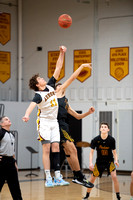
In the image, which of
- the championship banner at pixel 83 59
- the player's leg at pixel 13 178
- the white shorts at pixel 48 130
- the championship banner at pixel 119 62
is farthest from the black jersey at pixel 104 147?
the championship banner at pixel 83 59

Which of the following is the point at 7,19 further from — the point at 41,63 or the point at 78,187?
the point at 78,187

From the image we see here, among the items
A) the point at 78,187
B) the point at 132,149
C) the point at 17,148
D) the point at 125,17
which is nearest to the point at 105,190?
the point at 78,187

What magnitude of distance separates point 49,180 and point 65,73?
11487 millimetres

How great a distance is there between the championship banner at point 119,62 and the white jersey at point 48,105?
414 inches

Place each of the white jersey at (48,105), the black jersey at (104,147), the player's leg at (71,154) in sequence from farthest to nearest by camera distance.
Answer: the black jersey at (104,147)
the player's leg at (71,154)
the white jersey at (48,105)

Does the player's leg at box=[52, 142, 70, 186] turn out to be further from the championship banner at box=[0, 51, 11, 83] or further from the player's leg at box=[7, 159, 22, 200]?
the championship banner at box=[0, 51, 11, 83]

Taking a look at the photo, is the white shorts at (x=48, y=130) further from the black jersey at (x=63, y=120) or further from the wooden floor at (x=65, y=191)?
the wooden floor at (x=65, y=191)

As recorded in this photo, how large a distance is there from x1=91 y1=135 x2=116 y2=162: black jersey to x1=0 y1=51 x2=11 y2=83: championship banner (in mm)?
8935

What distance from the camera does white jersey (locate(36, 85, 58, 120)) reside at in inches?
243

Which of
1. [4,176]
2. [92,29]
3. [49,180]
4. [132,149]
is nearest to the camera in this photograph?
[49,180]

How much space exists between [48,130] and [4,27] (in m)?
12.4

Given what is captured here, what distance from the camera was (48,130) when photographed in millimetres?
6180

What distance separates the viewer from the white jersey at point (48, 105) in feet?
20.2

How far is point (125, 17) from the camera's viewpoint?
16422mm
